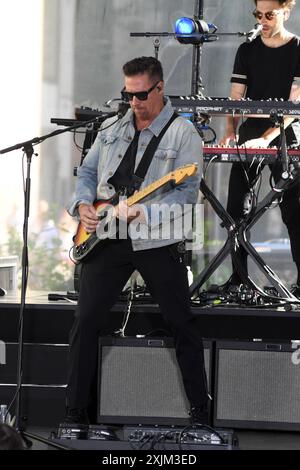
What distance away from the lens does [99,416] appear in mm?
5383

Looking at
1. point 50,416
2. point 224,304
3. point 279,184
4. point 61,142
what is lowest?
point 50,416

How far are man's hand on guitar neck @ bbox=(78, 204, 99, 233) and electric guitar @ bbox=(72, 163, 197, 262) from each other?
0.02 meters

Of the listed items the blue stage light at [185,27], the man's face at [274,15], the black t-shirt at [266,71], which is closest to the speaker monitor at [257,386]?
the black t-shirt at [266,71]

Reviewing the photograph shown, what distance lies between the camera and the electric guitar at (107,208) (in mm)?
4812

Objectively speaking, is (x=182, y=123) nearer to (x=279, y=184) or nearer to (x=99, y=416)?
(x=279, y=184)

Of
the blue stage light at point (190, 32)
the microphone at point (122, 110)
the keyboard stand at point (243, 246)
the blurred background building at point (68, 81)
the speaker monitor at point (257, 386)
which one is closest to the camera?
the microphone at point (122, 110)

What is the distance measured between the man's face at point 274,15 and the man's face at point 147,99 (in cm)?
126

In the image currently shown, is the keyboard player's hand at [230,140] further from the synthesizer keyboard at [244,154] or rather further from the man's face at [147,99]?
the man's face at [147,99]

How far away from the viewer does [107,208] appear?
4961 mm

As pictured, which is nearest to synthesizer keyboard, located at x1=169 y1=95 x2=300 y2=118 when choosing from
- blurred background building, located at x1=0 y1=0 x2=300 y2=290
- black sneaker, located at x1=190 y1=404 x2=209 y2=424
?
black sneaker, located at x1=190 y1=404 x2=209 y2=424

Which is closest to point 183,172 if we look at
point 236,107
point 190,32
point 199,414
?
point 236,107

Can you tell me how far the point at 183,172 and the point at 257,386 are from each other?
1261 mm
